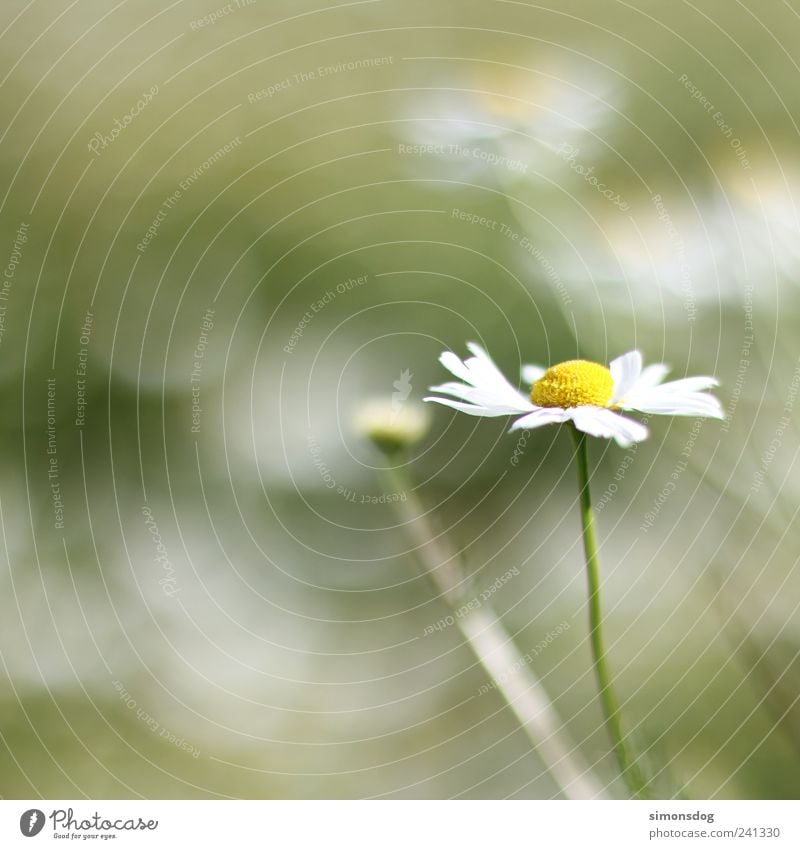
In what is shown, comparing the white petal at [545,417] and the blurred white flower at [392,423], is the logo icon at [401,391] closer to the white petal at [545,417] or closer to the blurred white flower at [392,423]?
the blurred white flower at [392,423]

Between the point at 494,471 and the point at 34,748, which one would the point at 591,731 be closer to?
the point at 494,471

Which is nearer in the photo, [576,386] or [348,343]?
[576,386]

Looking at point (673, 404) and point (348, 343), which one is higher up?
point (348, 343)
